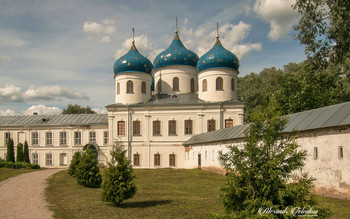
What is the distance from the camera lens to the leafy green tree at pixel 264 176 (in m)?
6.31

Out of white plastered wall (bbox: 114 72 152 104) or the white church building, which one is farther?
white plastered wall (bbox: 114 72 152 104)

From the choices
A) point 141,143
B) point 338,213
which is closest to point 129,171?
point 338,213

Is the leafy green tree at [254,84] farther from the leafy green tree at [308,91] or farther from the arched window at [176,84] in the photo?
the leafy green tree at [308,91]

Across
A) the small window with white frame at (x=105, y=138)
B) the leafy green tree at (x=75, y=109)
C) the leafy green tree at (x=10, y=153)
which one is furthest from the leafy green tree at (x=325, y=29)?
the leafy green tree at (x=75, y=109)

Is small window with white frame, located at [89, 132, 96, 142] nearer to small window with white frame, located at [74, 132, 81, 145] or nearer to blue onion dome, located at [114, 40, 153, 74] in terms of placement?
small window with white frame, located at [74, 132, 81, 145]

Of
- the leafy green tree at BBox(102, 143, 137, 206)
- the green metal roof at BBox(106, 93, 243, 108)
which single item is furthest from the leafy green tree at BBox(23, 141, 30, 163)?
the leafy green tree at BBox(102, 143, 137, 206)

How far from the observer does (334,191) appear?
1171cm

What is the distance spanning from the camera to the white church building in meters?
29.7

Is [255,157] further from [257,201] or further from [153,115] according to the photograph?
[153,115]

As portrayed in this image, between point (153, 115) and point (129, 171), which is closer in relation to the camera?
point (129, 171)

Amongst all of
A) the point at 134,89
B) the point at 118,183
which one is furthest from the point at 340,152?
the point at 134,89

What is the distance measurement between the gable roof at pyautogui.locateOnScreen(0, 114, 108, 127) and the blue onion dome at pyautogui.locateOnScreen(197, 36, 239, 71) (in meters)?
12.1

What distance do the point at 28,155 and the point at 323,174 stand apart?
1153 inches

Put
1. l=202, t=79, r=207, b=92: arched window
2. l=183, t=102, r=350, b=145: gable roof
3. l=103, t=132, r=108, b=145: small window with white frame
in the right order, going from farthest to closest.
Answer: l=103, t=132, r=108, b=145: small window with white frame < l=202, t=79, r=207, b=92: arched window < l=183, t=102, r=350, b=145: gable roof
